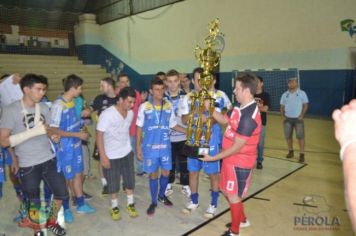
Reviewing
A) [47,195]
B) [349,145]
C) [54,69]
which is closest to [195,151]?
[47,195]

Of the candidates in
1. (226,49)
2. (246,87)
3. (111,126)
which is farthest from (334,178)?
(226,49)

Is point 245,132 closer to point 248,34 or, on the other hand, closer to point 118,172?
point 118,172

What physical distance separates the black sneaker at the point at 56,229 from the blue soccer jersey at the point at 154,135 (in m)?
1.15

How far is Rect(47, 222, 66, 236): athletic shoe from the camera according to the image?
126 inches

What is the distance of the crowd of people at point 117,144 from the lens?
281 centimetres

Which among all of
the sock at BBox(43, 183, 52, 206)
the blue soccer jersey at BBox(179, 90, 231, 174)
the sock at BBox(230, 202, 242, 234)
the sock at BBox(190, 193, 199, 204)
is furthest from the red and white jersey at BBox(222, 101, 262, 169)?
the sock at BBox(43, 183, 52, 206)

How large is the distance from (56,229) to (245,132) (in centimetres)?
232

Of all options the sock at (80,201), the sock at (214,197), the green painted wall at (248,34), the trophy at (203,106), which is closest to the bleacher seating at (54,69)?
the green painted wall at (248,34)

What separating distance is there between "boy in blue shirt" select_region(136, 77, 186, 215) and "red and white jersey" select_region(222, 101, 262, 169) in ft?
3.14

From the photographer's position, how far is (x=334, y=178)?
4.84 meters

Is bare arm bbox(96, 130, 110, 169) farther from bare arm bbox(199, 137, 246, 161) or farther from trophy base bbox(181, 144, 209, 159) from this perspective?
bare arm bbox(199, 137, 246, 161)

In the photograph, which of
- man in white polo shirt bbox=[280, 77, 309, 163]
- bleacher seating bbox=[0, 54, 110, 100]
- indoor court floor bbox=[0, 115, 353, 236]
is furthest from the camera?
bleacher seating bbox=[0, 54, 110, 100]

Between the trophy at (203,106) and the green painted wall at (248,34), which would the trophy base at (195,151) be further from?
the green painted wall at (248,34)

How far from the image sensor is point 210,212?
11.9 ft
